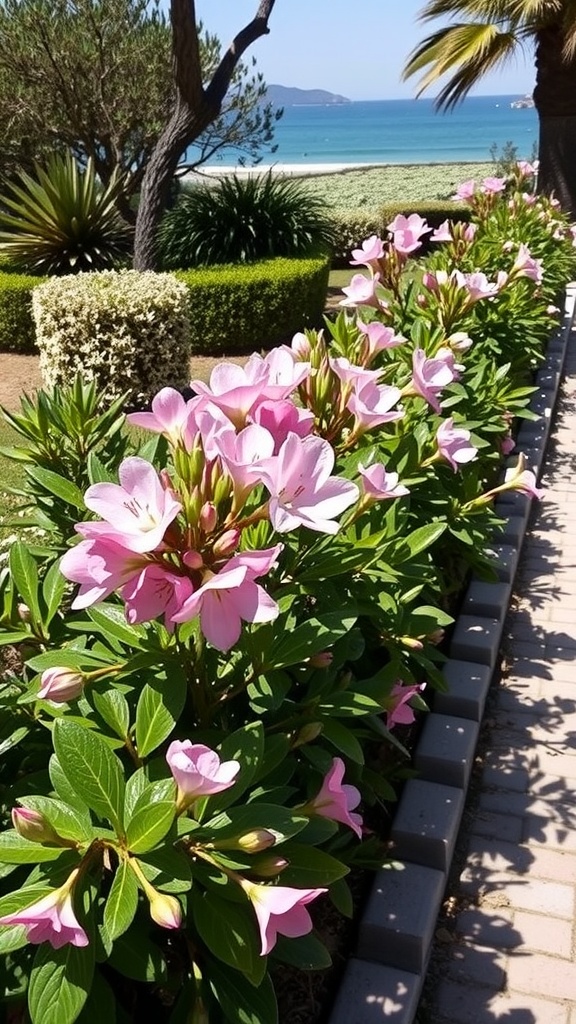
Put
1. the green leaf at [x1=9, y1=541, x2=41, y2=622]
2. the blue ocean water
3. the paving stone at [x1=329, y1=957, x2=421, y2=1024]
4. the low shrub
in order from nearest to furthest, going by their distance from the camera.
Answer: the green leaf at [x1=9, y1=541, x2=41, y2=622]
the paving stone at [x1=329, y1=957, x2=421, y2=1024]
the low shrub
the blue ocean water

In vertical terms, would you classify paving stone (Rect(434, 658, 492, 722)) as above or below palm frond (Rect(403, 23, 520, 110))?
below

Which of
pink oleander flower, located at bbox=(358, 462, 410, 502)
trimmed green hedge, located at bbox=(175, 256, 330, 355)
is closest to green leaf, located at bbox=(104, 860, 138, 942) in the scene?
pink oleander flower, located at bbox=(358, 462, 410, 502)

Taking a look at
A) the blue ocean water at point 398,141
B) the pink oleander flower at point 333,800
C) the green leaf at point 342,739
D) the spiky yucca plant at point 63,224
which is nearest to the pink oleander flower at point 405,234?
the green leaf at point 342,739

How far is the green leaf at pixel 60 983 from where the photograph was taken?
106cm

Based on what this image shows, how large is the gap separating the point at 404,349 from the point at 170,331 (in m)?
3.70

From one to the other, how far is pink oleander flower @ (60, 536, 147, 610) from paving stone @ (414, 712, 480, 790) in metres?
1.65

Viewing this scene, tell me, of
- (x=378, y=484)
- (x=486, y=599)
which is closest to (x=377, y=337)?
(x=378, y=484)

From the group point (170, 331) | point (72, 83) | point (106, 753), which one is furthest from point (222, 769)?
point (72, 83)

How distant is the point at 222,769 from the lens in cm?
106

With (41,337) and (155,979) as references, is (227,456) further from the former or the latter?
(41,337)

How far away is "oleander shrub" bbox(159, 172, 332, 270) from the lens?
9.45 meters

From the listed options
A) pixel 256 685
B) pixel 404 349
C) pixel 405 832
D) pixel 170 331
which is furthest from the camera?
pixel 170 331

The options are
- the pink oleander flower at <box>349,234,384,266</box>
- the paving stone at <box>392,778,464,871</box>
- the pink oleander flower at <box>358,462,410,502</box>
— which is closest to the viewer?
the pink oleander flower at <box>358,462,410,502</box>

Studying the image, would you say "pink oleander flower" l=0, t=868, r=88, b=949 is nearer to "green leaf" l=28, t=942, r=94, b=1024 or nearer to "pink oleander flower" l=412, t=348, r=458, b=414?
"green leaf" l=28, t=942, r=94, b=1024
